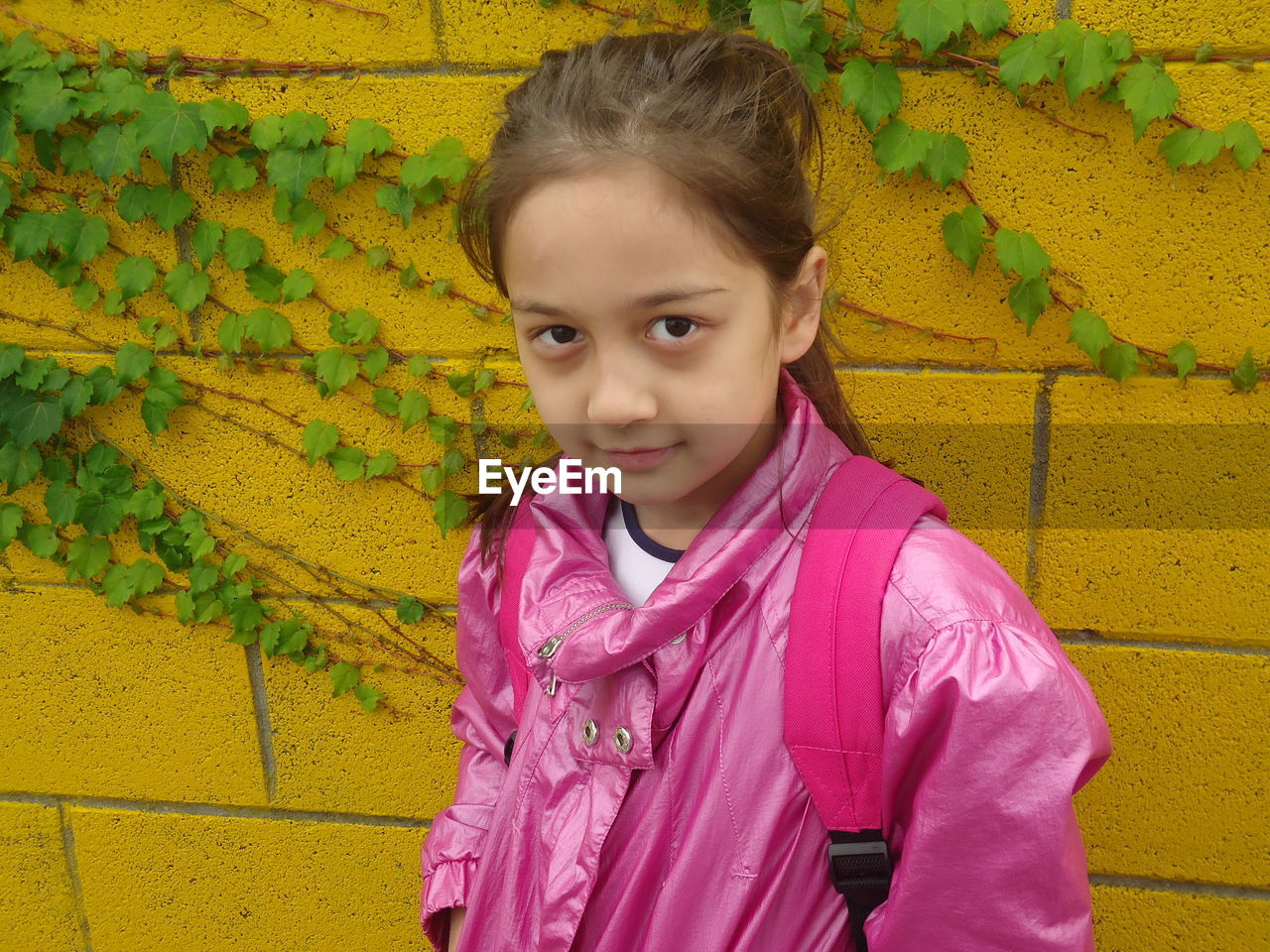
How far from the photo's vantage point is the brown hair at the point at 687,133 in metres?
1.13

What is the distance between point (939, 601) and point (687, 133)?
22.4 inches

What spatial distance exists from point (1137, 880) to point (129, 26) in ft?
7.64

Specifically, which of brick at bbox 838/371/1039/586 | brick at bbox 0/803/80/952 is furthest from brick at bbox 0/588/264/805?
brick at bbox 838/371/1039/586

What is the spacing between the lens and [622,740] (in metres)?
1.18

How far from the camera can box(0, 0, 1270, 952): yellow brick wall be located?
164 centimetres

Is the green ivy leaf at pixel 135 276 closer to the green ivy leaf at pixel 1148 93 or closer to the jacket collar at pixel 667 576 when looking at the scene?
the jacket collar at pixel 667 576

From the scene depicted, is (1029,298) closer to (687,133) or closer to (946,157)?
(946,157)

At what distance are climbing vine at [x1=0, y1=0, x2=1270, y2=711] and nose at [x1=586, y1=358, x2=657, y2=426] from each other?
72cm

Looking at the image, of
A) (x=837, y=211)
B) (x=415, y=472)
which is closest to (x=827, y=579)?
(x=837, y=211)

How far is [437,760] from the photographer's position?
2.12 metres

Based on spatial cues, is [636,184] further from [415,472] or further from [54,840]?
[54,840]

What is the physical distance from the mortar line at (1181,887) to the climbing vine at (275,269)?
902mm

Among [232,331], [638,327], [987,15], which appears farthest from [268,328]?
[987,15]

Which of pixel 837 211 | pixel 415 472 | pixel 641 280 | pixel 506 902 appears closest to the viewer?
pixel 641 280
